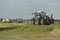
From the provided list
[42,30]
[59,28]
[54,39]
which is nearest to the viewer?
[54,39]

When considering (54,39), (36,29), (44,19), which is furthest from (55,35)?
(44,19)

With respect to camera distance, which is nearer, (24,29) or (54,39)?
(54,39)

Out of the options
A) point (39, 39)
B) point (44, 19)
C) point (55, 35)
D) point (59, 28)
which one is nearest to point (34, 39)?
point (39, 39)

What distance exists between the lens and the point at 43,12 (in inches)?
2124

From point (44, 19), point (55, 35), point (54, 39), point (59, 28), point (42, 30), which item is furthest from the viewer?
point (44, 19)

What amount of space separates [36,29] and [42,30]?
41.3 inches

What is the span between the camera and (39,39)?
93.4ft

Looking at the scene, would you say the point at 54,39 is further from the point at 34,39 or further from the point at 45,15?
the point at 45,15

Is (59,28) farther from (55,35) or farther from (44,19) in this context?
(44,19)

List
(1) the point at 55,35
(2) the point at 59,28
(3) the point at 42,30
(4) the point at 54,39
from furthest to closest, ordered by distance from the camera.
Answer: (3) the point at 42,30
(2) the point at 59,28
(1) the point at 55,35
(4) the point at 54,39

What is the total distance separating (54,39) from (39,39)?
5.55 feet

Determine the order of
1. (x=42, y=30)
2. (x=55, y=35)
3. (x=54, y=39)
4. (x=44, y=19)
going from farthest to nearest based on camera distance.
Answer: (x=44, y=19) < (x=42, y=30) < (x=55, y=35) < (x=54, y=39)

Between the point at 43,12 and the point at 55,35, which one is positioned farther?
the point at 43,12

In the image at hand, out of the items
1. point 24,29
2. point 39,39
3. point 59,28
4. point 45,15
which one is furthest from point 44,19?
point 39,39
